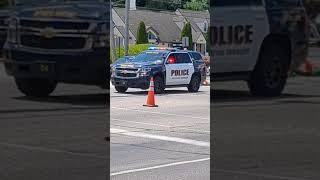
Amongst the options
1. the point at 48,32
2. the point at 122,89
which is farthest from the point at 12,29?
the point at 122,89

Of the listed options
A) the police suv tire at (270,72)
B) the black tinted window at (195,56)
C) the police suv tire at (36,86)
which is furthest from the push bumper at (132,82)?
the police suv tire at (270,72)

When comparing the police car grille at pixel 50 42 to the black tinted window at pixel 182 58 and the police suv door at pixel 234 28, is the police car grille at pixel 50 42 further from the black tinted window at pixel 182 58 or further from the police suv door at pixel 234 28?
the black tinted window at pixel 182 58

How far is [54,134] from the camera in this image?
3.03 metres

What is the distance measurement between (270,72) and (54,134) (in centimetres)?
106

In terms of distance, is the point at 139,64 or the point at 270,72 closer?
the point at 270,72

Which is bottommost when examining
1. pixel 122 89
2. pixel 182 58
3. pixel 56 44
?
pixel 122 89

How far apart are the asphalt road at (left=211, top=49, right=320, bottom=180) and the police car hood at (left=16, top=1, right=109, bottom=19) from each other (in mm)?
668

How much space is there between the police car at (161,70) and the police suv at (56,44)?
10.5m

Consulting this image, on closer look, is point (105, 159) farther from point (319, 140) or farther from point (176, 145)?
point (176, 145)

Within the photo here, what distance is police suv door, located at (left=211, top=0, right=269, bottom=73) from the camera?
112 inches

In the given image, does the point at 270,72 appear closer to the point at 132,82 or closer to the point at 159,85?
the point at 132,82

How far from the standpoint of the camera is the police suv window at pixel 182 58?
13945 millimetres

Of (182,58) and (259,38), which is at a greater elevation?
(259,38)

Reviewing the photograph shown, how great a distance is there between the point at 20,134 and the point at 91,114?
348 mm
